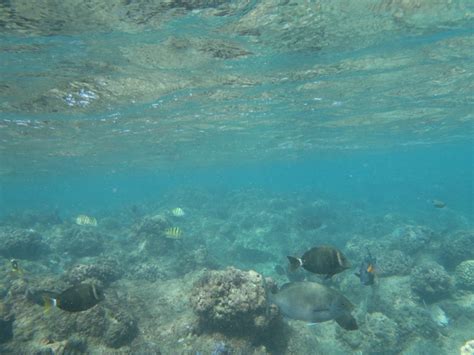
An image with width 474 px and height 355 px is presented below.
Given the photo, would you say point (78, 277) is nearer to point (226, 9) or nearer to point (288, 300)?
point (288, 300)

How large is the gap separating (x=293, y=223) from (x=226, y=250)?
676 centimetres

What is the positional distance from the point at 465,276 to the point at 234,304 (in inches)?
477

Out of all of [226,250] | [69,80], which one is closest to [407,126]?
[226,250]

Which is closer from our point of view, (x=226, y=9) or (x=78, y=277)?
(x=226, y=9)

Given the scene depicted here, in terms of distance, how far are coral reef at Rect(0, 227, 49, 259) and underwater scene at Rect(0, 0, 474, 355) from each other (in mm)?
95

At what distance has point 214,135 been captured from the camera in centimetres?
3206

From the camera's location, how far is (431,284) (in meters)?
13.1

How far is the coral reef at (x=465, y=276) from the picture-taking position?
1356 cm

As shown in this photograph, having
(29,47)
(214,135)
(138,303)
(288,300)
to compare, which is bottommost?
(214,135)

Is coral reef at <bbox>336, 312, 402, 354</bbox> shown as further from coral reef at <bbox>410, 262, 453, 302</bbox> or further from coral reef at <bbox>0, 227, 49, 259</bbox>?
A: coral reef at <bbox>0, 227, 49, 259</bbox>

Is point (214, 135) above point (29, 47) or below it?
below

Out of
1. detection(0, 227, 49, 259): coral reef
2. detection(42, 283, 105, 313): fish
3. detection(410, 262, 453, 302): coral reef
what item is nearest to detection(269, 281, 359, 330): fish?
detection(42, 283, 105, 313): fish

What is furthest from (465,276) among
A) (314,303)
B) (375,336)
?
→ (314,303)

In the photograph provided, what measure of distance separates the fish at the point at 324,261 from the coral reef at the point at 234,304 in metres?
3.05
